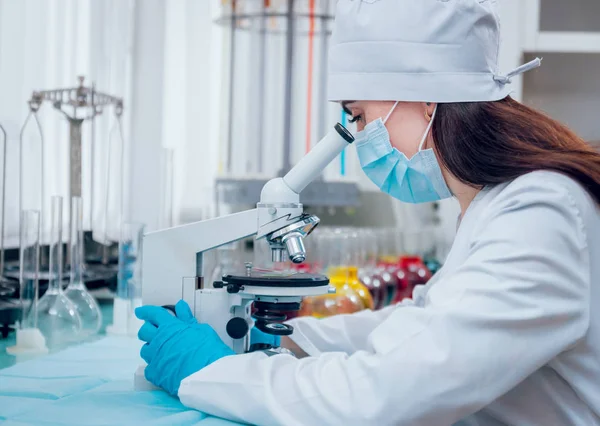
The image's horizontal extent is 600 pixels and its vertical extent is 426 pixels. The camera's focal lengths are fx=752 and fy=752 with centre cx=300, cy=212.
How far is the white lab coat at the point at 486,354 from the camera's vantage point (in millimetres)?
965

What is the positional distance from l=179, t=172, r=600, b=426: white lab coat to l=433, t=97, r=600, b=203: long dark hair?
39 millimetres

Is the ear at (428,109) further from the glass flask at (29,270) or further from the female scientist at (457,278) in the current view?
the glass flask at (29,270)

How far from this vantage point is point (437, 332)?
3.21ft

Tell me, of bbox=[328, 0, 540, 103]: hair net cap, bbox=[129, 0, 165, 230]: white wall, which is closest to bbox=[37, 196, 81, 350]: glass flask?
bbox=[328, 0, 540, 103]: hair net cap

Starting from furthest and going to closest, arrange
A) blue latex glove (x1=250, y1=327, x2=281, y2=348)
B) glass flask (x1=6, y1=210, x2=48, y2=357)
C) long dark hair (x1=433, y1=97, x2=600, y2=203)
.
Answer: glass flask (x1=6, y1=210, x2=48, y2=357), blue latex glove (x1=250, y1=327, x2=281, y2=348), long dark hair (x1=433, y1=97, x2=600, y2=203)

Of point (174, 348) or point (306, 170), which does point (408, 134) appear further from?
point (174, 348)

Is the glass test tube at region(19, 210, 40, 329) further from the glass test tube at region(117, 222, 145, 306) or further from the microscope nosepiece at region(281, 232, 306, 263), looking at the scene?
the microscope nosepiece at region(281, 232, 306, 263)

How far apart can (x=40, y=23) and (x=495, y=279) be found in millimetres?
1771

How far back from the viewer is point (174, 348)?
1.18 metres

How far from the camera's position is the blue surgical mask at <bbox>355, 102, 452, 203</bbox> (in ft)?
4.40

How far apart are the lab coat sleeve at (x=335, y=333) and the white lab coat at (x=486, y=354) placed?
0.40m

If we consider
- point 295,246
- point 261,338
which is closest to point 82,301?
point 261,338

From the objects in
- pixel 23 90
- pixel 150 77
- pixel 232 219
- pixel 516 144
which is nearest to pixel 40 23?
pixel 23 90

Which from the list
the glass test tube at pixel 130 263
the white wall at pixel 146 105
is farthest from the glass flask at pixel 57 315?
the white wall at pixel 146 105
